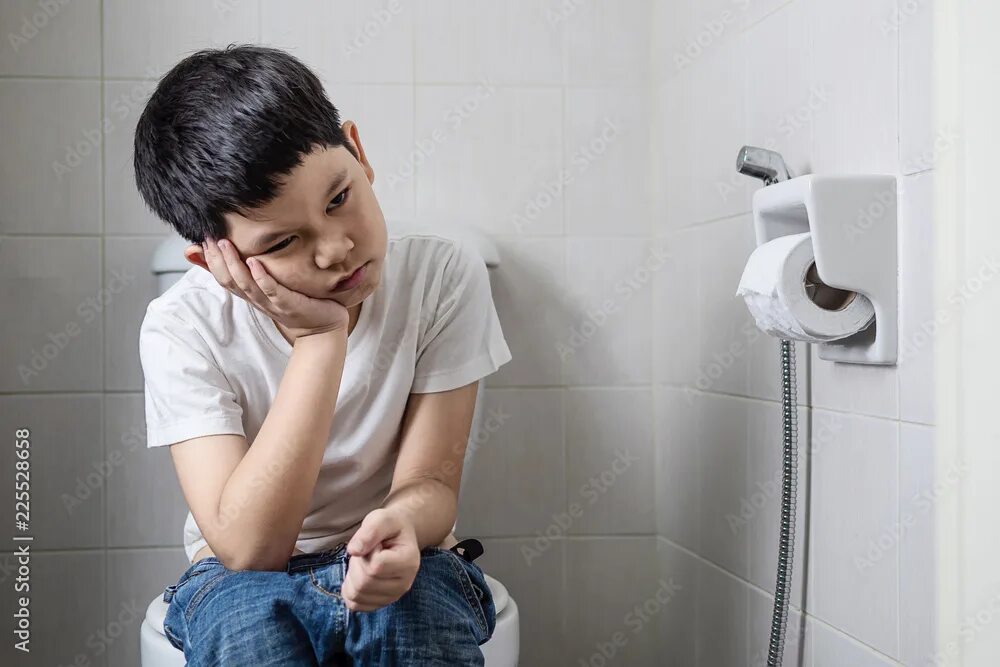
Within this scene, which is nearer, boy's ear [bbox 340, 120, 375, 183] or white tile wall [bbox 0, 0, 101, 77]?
boy's ear [bbox 340, 120, 375, 183]

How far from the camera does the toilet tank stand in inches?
52.1

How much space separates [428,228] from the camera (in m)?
1.34

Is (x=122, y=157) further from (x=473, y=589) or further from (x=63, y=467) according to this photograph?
(x=473, y=589)

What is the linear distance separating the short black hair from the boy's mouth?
112 mm

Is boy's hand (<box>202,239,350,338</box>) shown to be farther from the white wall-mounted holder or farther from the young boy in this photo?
the white wall-mounted holder

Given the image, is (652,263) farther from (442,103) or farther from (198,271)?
(198,271)

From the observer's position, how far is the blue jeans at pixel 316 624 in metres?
0.76

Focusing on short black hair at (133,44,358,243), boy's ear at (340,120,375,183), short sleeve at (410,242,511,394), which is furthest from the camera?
short sleeve at (410,242,511,394)

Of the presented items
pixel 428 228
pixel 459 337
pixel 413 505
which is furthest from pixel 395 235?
pixel 413 505

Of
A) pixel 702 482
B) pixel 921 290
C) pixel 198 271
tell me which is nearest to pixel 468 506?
pixel 702 482

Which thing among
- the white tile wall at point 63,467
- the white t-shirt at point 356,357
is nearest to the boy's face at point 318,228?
the white t-shirt at point 356,357

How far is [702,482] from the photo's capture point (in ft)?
4.42

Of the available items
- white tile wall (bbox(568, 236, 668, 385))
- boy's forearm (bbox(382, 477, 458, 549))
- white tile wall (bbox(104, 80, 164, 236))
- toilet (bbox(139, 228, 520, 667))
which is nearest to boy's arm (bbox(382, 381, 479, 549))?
boy's forearm (bbox(382, 477, 458, 549))

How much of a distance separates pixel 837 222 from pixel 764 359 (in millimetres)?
308
